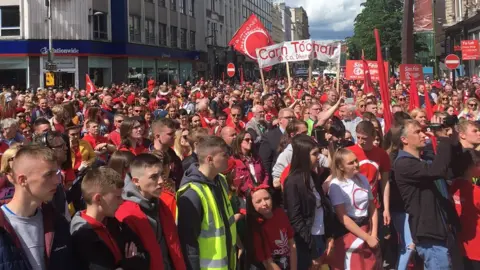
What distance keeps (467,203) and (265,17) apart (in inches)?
3896

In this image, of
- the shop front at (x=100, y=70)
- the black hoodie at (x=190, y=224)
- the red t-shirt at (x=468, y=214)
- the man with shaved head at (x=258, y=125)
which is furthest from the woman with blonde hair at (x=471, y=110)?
the shop front at (x=100, y=70)

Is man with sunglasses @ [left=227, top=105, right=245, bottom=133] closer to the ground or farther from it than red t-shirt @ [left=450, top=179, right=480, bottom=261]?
farther from it

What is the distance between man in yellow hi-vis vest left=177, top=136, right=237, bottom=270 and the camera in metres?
4.00

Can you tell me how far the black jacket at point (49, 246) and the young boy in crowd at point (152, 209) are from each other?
0.42m

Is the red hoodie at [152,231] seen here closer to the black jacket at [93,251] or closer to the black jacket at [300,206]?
the black jacket at [93,251]

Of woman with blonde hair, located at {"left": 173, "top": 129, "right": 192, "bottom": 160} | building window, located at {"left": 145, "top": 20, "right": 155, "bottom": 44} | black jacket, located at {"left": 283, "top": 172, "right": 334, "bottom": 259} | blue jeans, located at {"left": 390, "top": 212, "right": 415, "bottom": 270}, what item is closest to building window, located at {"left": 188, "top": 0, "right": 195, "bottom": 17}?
building window, located at {"left": 145, "top": 20, "right": 155, "bottom": 44}

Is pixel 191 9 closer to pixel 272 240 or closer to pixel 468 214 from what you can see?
pixel 468 214

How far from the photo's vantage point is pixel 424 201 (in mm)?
5039

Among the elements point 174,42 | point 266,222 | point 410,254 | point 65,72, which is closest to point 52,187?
point 266,222

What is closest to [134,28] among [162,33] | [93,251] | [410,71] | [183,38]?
[162,33]

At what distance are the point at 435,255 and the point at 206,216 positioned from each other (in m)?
2.24

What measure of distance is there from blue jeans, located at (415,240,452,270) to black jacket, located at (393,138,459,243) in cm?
6

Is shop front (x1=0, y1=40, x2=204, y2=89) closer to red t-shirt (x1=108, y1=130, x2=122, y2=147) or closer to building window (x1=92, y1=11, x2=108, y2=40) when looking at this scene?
building window (x1=92, y1=11, x2=108, y2=40)

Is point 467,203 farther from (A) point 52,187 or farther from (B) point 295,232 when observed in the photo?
(A) point 52,187
